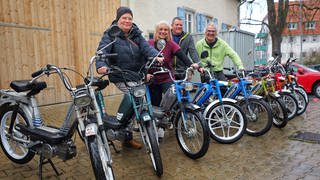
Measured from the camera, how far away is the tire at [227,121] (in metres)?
4.62

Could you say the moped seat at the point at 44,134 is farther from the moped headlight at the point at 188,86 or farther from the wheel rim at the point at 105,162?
the moped headlight at the point at 188,86

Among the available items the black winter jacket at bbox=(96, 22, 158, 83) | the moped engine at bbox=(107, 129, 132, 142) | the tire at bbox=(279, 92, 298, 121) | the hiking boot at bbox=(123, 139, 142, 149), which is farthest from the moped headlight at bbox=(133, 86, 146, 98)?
the tire at bbox=(279, 92, 298, 121)

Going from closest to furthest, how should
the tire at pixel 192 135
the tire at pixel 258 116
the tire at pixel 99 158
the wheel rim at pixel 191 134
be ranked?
the tire at pixel 99 158, the tire at pixel 192 135, the wheel rim at pixel 191 134, the tire at pixel 258 116

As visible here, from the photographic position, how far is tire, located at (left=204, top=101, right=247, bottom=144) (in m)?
4.62

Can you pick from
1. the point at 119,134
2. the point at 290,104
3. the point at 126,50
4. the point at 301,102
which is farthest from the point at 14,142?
the point at 301,102

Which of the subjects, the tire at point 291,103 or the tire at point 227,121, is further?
the tire at point 291,103

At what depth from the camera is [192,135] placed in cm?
402

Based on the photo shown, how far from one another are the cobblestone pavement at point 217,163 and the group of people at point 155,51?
0.59 m

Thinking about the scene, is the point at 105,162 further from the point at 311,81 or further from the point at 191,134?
the point at 311,81

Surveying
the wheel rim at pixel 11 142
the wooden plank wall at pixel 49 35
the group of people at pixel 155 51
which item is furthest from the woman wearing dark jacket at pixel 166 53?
the wooden plank wall at pixel 49 35

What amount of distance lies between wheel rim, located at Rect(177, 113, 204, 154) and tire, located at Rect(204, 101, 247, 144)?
594 millimetres

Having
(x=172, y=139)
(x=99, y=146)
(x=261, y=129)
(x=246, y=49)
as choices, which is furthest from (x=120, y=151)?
(x=246, y=49)

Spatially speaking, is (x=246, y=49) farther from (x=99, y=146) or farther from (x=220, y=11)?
(x=99, y=146)

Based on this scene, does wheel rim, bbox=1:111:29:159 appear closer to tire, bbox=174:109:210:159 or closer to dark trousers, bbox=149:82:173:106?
tire, bbox=174:109:210:159
